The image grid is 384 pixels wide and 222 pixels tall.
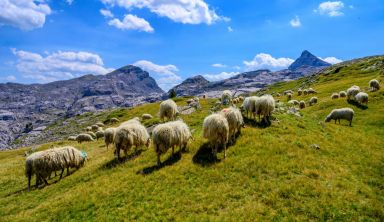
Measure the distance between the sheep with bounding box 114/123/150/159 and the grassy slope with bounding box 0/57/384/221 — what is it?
1202 mm

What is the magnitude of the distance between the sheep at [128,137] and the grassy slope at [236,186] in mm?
1202

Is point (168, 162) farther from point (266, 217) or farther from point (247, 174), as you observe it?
point (266, 217)

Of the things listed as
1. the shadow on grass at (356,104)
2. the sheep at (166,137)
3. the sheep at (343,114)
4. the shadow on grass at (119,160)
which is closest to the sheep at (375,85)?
the shadow on grass at (356,104)

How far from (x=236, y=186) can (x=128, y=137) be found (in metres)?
11.2

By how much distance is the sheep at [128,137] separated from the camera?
78.7ft

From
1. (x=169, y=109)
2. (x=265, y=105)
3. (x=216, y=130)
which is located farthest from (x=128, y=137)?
(x=265, y=105)

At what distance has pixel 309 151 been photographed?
21000 millimetres

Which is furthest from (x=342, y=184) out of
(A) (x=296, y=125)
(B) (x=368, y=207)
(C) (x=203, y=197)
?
(A) (x=296, y=125)

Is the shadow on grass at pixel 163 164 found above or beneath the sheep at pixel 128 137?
beneath

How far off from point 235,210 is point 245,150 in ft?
24.8

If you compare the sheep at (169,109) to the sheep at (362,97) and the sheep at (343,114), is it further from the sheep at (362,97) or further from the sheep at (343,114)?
the sheep at (362,97)

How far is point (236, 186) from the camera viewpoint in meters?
16.6

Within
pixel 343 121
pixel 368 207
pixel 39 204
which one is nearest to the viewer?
pixel 368 207

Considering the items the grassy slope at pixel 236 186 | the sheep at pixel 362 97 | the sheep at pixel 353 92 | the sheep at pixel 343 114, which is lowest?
the grassy slope at pixel 236 186
